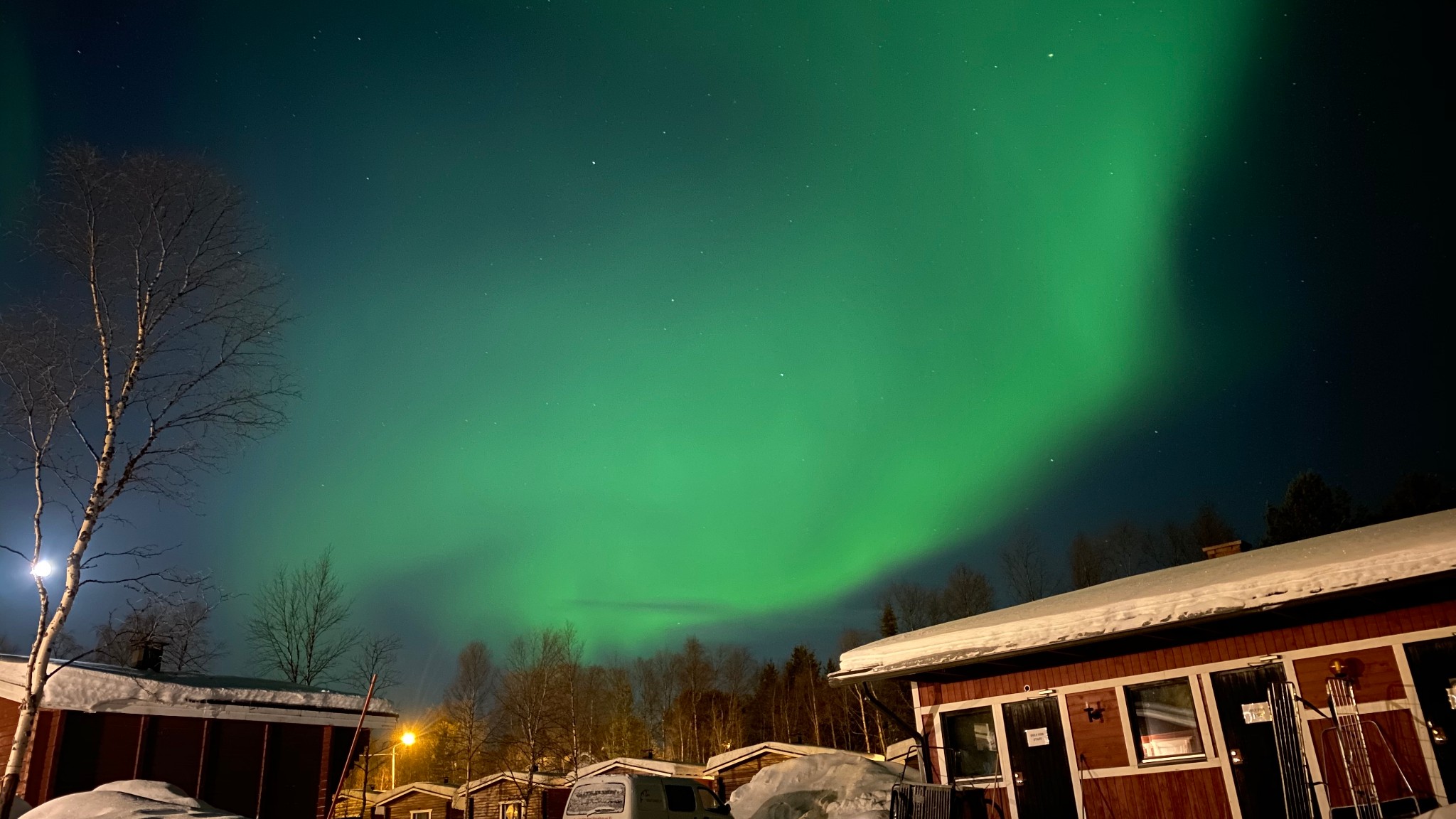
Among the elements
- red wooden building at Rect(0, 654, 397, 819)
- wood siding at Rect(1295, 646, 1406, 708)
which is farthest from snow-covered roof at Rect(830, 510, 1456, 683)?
red wooden building at Rect(0, 654, 397, 819)

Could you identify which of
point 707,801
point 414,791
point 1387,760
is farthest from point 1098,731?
point 414,791

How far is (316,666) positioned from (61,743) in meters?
30.3

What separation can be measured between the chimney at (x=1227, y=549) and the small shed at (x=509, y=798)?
102 feet

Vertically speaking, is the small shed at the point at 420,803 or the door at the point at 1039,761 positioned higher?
the door at the point at 1039,761

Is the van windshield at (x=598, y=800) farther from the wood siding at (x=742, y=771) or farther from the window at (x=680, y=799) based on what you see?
the wood siding at (x=742, y=771)

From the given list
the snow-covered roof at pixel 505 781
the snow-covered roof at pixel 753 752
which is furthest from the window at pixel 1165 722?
the snow-covered roof at pixel 505 781

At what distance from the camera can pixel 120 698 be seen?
1833cm

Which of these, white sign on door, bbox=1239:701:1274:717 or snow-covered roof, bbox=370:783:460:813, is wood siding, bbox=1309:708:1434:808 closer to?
white sign on door, bbox=1239:701:1274:717

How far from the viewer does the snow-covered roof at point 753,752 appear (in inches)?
1391

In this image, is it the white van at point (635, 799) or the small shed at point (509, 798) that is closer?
the white van at point (635, 799)

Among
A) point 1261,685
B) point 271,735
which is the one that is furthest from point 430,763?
point 1261,685

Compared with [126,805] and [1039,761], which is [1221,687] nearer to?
[1039,761]

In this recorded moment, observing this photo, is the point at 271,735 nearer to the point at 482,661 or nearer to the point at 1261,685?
the point at 1261,685

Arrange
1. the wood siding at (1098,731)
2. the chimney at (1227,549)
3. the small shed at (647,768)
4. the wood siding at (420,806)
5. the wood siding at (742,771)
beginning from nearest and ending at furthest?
1. the wood siding at (1098,731)
2. the chimney at (1227,549)
3. the wood siding at (742,771)
4. the small shed at (647,768)
5. the wood siding at (420,806)
